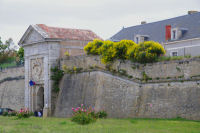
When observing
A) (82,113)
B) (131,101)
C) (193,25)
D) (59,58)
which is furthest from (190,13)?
(82,113)

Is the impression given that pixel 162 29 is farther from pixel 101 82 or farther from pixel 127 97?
pixel 127 97

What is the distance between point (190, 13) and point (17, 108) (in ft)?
73.0

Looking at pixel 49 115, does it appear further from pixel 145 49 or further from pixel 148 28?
pixel 148 28

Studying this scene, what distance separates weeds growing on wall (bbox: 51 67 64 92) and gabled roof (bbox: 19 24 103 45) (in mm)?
2746

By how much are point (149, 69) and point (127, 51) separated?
7.89 ft

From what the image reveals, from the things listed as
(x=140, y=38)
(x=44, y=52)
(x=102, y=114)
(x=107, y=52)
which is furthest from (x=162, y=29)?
(x=102, y=114)

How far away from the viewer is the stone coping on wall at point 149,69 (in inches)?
1086

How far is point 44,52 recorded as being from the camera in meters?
39.2

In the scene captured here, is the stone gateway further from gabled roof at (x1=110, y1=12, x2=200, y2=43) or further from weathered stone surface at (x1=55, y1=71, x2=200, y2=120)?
gabled roof at (x1=110, y1=12, x2=200, y2=43)

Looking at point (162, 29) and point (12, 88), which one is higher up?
point (162, 29)

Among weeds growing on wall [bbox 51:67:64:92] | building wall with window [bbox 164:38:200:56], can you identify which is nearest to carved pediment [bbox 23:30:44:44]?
weeds growing on wall [bbox 51:67:64:92]

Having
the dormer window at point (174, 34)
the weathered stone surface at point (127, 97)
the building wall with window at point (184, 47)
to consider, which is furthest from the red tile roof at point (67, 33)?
the dormer window at point (174, 34)

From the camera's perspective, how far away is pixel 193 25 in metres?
44.8

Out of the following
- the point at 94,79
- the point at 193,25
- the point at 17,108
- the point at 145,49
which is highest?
the point at 193,25
